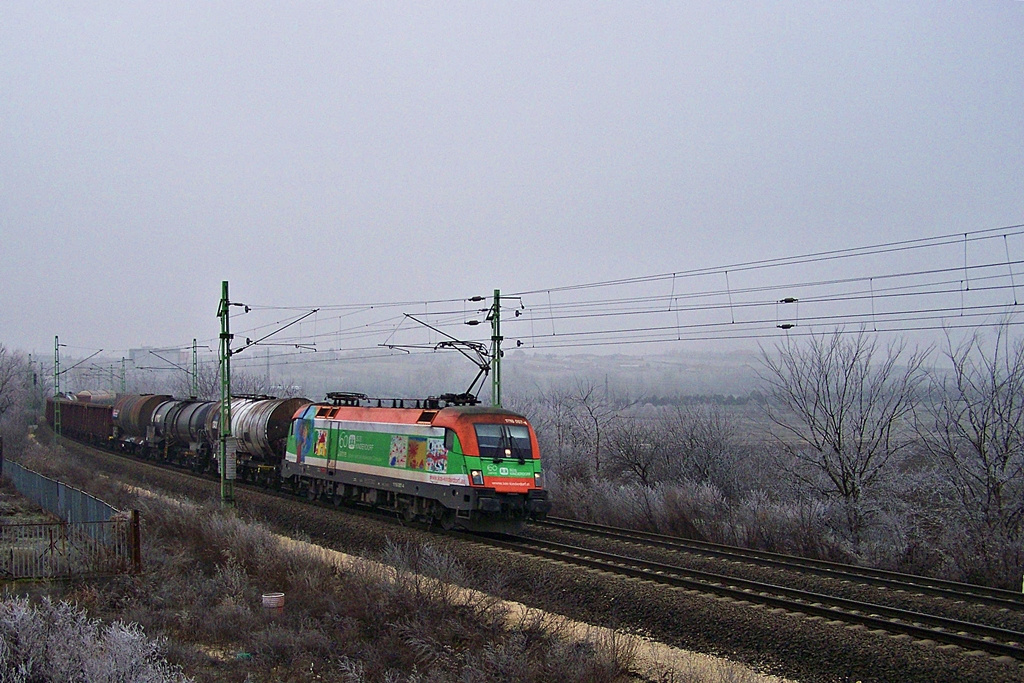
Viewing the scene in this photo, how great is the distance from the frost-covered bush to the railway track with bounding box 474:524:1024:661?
820 cm

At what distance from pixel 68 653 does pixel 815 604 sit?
33.5 feet

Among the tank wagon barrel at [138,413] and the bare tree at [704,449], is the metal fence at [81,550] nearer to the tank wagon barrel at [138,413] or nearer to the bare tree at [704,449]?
the bare tree at [704,449]

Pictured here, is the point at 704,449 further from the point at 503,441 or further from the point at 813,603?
the point at 813,603

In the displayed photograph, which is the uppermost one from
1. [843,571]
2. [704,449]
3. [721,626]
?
[704,449]

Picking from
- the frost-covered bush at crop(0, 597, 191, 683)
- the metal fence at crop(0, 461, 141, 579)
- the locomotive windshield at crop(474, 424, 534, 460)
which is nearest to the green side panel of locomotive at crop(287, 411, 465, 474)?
the locomotive windshield at crop(474, 424, 534, 460)

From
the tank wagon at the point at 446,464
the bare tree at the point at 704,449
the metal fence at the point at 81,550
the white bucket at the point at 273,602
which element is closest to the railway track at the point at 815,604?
the tank wagon at the point at 446,464

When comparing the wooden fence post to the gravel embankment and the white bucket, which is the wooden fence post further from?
the gravel embankment

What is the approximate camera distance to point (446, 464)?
1875 centimetres

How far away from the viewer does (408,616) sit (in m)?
12.2

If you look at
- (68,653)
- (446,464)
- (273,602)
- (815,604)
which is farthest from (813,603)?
(68,653)

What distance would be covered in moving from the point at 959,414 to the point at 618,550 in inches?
480

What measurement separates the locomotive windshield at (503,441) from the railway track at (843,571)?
2.98m

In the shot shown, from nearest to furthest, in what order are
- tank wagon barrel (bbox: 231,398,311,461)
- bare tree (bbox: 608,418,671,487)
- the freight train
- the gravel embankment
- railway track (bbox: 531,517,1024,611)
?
1. the gravel embankment
2. railway track (bbox: 531,517,1024,611)
3. the freight train
4. tank wagon barrel (bbox: 231,398,311,461)
5. bare tree (bbox: 608,418,671,487)

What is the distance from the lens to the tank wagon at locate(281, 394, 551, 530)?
727 inches
